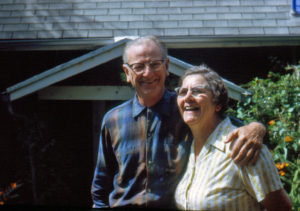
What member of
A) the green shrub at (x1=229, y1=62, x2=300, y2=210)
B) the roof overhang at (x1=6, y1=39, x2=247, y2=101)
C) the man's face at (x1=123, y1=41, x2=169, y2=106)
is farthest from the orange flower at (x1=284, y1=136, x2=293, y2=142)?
the man's face at (x1=123, y1=41, x2=169, y2=106)

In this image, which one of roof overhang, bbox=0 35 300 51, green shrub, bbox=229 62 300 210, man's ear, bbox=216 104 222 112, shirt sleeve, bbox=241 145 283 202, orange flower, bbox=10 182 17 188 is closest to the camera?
shirt sleeve, bbox=241 145 283 202

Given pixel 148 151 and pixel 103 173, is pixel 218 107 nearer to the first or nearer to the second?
pixel 148 151

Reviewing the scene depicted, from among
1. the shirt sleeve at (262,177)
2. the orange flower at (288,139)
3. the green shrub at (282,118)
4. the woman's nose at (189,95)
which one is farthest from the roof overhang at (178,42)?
the shirt sleeve at (262,177)

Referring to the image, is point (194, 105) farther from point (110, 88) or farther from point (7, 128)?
point (7, 128)

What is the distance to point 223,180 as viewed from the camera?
0.83m

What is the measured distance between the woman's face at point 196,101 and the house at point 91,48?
66 cm

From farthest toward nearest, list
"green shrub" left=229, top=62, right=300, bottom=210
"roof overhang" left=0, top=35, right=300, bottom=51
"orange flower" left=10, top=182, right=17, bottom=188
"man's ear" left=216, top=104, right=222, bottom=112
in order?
"roof overhang" left=0, top=35, right=300, bottom=51, "orange flower" left=10, top=182, right=17, bottom=188, "green shrub" left=229, top=62, right=300, bottom=210, "man's ear" left=216, top=104, right=222, bottom=112

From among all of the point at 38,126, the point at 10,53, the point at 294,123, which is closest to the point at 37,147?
the point at 38,126

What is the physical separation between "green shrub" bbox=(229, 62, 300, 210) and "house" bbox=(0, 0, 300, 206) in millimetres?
134

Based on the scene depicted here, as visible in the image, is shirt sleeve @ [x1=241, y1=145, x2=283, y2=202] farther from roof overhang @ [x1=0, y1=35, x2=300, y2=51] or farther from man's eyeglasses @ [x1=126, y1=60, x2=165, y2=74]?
roof overhang @ [x1=0, y1=35, x2=300, y2=51]

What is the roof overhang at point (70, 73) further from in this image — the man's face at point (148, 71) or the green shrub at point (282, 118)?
the man's face at point (148, 71)

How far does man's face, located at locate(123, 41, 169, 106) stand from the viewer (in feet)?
Result: 3.10

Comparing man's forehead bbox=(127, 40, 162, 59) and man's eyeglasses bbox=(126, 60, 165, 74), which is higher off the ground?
man's forehead bbox=(127, 40, 162, 59)

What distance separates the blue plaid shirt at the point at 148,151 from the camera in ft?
3.24
